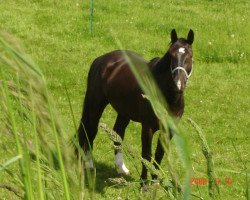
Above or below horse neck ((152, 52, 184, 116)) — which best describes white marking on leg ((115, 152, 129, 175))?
below

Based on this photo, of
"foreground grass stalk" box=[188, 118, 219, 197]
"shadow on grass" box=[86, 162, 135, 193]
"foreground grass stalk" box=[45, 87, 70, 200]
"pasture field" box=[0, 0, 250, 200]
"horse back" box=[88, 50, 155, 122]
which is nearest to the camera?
"foreground grass stalk" box=[45, 87, 70, 200]

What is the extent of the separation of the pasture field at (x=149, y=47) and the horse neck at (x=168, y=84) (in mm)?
1725

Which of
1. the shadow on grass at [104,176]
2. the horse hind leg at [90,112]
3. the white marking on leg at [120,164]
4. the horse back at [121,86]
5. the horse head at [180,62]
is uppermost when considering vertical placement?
the horse head at [180,62]

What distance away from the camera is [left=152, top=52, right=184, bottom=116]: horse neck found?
902 centimetres

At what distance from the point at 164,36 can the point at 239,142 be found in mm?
6744

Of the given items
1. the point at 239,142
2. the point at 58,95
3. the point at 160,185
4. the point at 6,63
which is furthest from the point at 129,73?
the point at 6,63

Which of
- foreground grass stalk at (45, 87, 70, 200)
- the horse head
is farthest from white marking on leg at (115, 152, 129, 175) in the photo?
foreground grass stalk at (45, 87, 70, 200)

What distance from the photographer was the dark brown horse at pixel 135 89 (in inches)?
346

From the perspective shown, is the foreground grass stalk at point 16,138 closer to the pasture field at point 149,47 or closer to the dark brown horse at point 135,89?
the dark brown horse at point 135,89

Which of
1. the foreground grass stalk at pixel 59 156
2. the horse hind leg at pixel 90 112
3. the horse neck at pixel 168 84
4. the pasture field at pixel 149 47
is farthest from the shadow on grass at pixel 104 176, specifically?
the foreground grass stalk at pixel 59 156

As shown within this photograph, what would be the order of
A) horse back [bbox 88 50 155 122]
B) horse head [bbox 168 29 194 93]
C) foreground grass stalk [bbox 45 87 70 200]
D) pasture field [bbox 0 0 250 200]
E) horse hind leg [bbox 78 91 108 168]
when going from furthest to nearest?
1. pasture field [bbox 0 0 250 200]
2. horse hind leg [bbox 78 91 108 168]
3. horse back [bbox 88 50 155 122]
4. horse head [bbox 168 29 194 93]
5. foreground grass stalk [bbox 45 87 70 200]

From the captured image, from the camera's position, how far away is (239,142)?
479 inches

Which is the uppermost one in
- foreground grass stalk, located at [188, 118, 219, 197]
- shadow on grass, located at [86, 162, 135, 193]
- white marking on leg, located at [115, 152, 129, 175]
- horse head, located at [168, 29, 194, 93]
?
foreground grass stalk, located at [188, 118, 219, 197]

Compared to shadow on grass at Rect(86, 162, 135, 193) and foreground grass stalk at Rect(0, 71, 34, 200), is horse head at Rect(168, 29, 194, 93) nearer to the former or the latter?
shadow on grass at Rect(86, 162, 135, 193)
